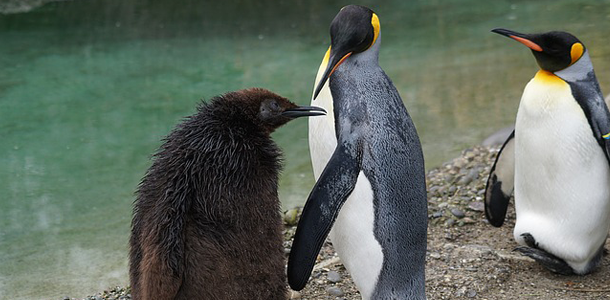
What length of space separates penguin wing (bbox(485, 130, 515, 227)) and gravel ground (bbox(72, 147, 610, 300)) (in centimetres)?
13

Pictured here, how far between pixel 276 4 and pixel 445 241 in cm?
614

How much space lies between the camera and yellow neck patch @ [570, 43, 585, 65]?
3246mm

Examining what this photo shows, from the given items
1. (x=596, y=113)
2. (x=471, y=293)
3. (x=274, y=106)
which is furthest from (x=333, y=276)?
(x=596, y=113)

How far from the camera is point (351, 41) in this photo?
103 inches

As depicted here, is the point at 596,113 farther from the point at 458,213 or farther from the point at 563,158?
the point at 458,213

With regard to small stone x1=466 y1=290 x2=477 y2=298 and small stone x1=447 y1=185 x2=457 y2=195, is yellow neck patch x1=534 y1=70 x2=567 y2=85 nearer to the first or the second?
small stone x1=466 y1=290 x2=477 y2=298

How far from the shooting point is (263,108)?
8.04 ft

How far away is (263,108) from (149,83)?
4.39 m

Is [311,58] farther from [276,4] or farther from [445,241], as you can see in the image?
[445,241]

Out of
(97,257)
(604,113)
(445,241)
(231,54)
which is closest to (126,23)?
(231,54)

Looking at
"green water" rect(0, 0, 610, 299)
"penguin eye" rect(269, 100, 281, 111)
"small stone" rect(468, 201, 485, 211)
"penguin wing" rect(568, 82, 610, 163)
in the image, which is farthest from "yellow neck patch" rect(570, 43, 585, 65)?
"green water" rect(0, 0, 610, 299)

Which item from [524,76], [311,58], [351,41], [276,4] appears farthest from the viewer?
[276,4]

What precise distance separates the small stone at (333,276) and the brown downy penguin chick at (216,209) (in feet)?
2.89

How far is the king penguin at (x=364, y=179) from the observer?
8.39 ft
